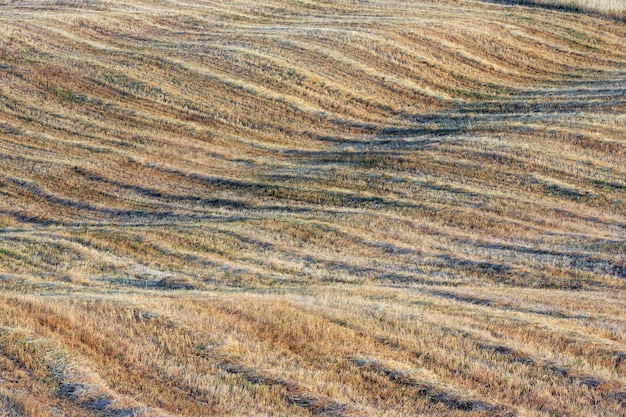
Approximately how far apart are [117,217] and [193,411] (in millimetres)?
13546

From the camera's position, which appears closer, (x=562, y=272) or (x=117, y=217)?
(x=562, y=272)

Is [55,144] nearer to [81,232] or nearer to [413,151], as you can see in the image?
[81,232]

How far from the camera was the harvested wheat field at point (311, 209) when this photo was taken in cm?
1006

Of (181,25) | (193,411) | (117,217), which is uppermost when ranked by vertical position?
(181,25)

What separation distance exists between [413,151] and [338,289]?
1013 cm

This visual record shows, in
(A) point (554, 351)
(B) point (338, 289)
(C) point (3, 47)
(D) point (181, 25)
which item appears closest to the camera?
(A) point (554, 351)

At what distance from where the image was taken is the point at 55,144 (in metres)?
25.9

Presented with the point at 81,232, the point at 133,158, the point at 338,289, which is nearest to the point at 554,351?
the point at 338,289

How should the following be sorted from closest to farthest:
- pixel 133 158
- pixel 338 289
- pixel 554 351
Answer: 1. pixel 554 351
2. pixel 338 289
3. pixel 133 158

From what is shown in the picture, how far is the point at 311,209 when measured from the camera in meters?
21.8

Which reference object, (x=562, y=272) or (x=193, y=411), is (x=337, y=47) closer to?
(x=562, y=272)

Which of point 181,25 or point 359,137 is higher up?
point 181,25

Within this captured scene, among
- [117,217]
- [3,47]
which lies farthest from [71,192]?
[3,47]

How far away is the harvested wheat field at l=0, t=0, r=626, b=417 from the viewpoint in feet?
33.0
